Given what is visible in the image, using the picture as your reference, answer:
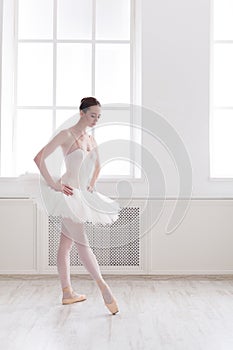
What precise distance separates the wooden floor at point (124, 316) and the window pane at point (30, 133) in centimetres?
107

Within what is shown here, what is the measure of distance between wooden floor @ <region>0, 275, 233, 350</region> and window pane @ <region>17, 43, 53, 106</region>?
1.57m

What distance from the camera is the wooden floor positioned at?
2.92 m

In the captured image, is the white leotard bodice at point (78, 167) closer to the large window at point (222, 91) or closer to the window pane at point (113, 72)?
the window pane at point (113, 72)

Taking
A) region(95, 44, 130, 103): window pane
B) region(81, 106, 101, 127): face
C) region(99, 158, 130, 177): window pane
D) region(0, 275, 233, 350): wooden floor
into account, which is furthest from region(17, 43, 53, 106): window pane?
region(81, 106, 101, 127): face

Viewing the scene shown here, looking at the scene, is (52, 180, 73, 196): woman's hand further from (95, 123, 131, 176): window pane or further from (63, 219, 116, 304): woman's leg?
(95, 123, 131, 176): window pane

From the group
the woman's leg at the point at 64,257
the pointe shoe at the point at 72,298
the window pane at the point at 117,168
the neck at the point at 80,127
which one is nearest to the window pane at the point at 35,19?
the window pane at the point at 117,168

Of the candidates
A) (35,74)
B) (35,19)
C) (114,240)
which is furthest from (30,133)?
(114,240)

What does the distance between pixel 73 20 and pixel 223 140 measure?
168cm

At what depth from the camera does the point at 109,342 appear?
292cm

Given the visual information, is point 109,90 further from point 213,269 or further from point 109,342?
point 109,342

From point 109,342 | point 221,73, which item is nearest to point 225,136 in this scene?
point 221,73

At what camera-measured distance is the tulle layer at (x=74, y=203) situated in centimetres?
372

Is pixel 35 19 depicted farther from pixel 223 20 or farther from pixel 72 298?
pixel 72 298

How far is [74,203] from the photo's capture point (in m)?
3.74
